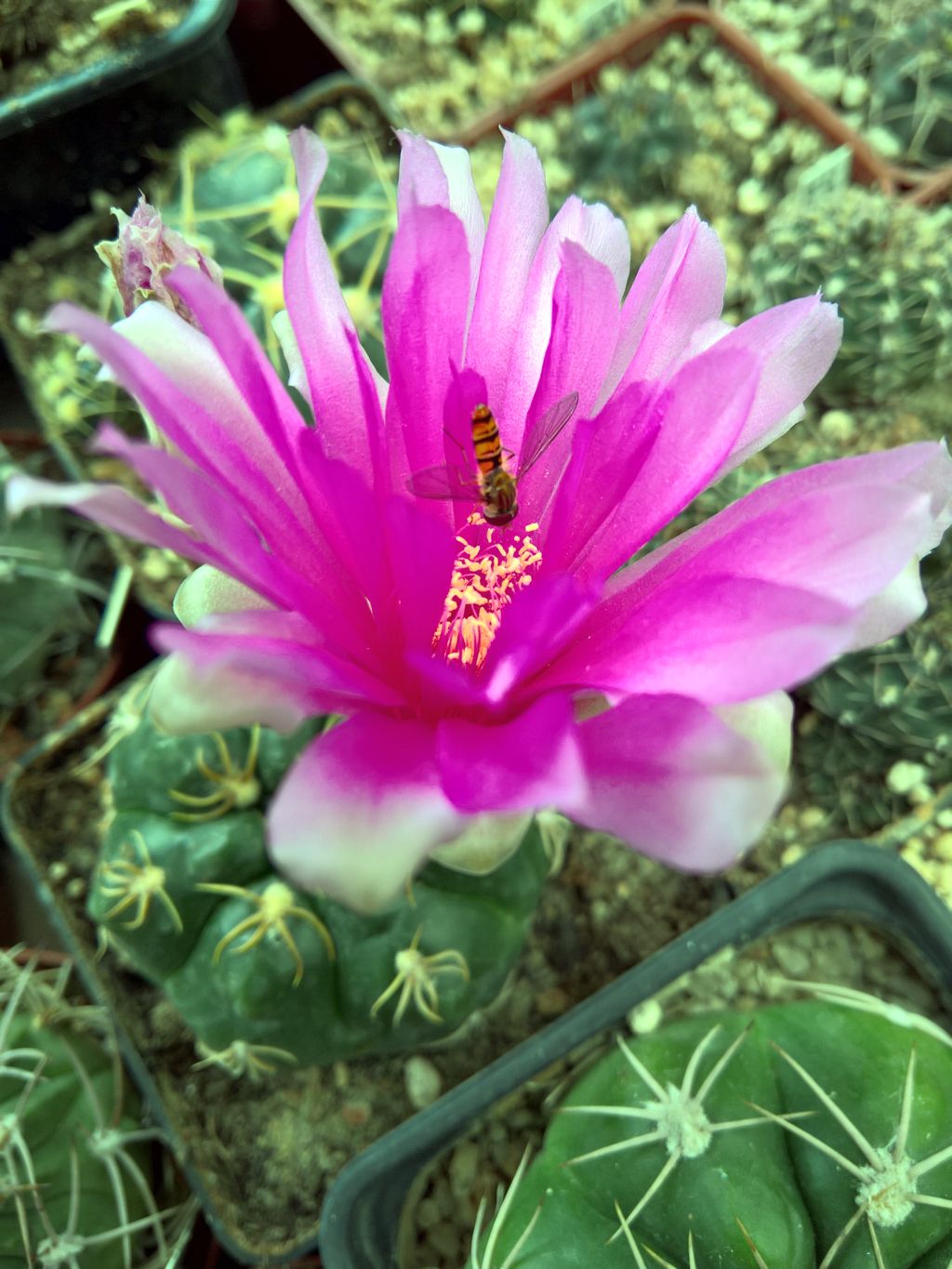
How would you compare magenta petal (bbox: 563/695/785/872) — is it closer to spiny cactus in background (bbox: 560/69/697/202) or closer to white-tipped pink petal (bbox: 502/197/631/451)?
white-tipped pink petal (bbox: 502/197/631/451)

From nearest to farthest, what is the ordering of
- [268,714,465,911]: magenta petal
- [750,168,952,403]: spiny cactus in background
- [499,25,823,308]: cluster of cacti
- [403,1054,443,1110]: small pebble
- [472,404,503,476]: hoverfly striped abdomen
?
[268,714,465,911]: magenta petal → [472,404,503,476]: hoverfly striped abdomen → [403,1054,443,1110]: small pebble → [750,168,952,403]: spiny cactus in background → [499,25,823,308]: cluster of cacti

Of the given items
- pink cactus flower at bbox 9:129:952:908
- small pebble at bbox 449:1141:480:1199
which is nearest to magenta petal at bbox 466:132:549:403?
pink cactus flower at bbox 9:129:952:908

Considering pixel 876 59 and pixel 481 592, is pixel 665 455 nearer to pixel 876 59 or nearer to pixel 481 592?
pixel 481 592

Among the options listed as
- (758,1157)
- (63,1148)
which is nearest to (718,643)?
(758,1157)

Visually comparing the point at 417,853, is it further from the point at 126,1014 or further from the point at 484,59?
the point at 484,59

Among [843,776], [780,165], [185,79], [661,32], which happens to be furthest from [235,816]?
[661,32]

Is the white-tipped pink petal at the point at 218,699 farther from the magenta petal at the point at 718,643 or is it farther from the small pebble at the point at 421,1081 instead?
the small pebble at the point at 421,1081
